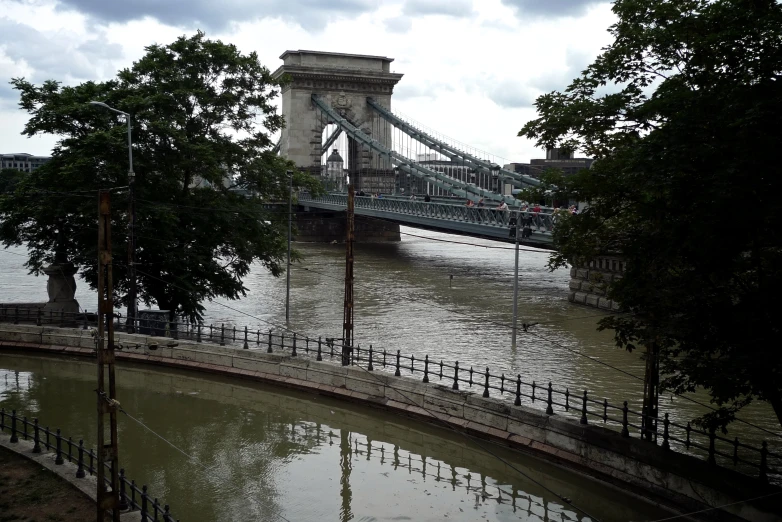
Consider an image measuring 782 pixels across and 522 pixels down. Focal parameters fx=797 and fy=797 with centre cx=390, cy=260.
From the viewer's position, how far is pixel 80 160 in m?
26.9

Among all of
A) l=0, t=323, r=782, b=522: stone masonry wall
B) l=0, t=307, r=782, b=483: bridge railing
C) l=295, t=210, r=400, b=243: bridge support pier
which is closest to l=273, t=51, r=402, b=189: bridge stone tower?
l=295, t=210, r=400, b=243: bridge support pier

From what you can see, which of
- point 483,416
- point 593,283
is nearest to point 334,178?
point 593,283

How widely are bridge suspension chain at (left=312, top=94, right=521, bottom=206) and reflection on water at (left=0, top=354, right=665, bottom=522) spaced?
3409 centimetres

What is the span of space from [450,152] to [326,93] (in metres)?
20.3

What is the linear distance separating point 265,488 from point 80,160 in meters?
16.5

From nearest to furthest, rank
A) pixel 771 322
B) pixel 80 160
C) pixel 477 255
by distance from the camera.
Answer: pixel 771 322
pixel 80 160
pixel 477 255

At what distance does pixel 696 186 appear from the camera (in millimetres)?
12094

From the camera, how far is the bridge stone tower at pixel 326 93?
291 feet

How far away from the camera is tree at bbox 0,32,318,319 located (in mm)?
28094

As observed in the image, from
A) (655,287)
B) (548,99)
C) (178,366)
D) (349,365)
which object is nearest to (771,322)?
(655,287)

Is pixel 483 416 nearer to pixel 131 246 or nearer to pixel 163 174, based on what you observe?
pixel 131 246

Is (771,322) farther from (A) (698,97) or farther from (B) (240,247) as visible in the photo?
(B) (240,247)

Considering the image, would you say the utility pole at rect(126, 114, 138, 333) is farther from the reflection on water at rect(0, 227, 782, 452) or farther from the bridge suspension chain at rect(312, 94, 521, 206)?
the bridge suspension chain at rect(312, 94, 521, 206)

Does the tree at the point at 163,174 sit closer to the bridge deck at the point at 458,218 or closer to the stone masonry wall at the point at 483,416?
the stone masonry wall at the point at 483,416
